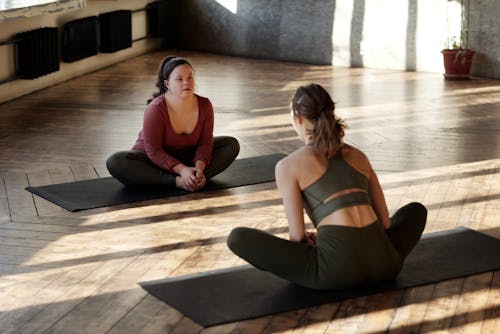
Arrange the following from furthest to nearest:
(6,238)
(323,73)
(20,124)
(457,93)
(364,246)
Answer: (323,73), (457,93), (20,124), (6,238), (364,246)

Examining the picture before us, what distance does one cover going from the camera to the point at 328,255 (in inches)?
142

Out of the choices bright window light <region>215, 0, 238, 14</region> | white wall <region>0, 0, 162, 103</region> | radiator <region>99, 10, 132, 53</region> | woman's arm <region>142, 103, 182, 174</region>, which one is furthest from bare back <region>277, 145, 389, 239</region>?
bright window light <region>215, 0, 238, 14</region>

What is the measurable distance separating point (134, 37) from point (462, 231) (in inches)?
284

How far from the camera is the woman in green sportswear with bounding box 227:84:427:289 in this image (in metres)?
3.60

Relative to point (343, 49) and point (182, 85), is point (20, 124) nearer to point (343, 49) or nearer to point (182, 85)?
point (182, 85)

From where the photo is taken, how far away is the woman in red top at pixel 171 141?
5.25m

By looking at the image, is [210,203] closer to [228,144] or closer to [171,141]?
[171,141]

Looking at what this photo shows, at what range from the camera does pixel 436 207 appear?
16.1 feet

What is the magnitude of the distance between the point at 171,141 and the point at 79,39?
4.34 m

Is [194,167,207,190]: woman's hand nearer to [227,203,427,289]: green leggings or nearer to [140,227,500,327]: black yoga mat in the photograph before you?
[140,227,500,327]: black yoga mat

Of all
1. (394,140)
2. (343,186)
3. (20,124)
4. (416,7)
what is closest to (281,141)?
(394,140)

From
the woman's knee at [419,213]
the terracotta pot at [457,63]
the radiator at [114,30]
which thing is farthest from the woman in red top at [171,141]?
the radiator at [114,30]

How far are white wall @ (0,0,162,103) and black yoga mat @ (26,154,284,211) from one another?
9.20ft

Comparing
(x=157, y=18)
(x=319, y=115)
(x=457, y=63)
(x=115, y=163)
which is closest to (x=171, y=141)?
(x=115, y=163)
